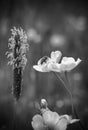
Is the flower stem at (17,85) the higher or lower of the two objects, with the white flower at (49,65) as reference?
lower

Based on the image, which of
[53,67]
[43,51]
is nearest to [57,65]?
[53,67]

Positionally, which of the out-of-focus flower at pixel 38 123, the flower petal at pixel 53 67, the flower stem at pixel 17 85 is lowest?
the out-of-focus flower at pixel 38 123

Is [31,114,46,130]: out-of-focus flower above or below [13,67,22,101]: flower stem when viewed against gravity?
below

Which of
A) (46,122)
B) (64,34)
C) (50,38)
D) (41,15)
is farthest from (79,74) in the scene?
(46,122)

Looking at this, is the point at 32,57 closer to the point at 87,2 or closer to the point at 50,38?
the point at 50,38

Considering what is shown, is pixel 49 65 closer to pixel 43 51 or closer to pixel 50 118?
pixel 50 118

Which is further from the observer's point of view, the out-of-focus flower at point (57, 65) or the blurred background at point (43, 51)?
the blurred background at point (43, 51)

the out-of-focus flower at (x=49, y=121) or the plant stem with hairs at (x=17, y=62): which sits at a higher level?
the plant stem with hairs at (x=17, y=62)

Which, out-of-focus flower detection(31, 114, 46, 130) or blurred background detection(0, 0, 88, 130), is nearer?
out-of-focus flower detection(31, 114, 46, 130)
